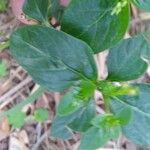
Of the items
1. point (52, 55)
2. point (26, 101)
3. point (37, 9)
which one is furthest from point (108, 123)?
point (26, 101)

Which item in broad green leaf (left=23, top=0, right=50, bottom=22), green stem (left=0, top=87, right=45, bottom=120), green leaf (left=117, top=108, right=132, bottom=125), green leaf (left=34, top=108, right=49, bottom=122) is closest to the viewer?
green leaf (left=117, top=108, right=132, bottom=125)

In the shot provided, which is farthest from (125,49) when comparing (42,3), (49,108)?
(49,108)

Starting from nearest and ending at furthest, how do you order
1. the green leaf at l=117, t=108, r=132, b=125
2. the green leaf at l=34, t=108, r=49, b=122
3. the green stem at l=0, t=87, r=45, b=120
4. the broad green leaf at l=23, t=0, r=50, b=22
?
the green leaf at l=117, t=108, r=132, b=125
the broad green leaf at l=23, t=0, r=50, b=22
the green stem at l=0, t=87, r=45, b=120
the green leaf at l=34, t=108, r=49, b=122

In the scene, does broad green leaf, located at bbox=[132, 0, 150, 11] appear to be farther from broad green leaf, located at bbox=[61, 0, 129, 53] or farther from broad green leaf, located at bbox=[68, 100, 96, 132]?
broad green leaf, located at bbox=[68, 100, 96, 132]

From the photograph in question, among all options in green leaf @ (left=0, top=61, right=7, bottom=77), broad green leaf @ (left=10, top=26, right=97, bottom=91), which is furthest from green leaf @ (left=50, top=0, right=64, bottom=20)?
green leaf @ (left=0, top=61, right=7, bottom=77)

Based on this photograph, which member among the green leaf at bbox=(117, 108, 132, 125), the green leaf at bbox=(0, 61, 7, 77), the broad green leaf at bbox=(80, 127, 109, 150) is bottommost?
the green leaf at bbox=(0, 61, 7, 77)

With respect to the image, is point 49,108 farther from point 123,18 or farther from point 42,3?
point 123,18

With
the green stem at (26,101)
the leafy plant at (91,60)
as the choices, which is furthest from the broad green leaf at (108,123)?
the green stem at (26,101)
